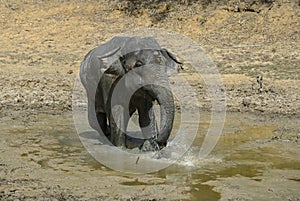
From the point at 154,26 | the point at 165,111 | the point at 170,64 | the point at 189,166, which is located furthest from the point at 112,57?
the point at 154,26

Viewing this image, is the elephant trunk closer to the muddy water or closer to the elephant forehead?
the muddy water

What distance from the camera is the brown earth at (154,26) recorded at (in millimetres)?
13727

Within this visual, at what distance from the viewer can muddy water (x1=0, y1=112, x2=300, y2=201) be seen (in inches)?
281

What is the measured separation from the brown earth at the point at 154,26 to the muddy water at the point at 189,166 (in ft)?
5.22

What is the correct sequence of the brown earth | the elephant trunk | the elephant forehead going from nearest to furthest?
the elephant trunk, the elephant forehead, the brown earth

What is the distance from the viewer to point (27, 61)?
59.5 ft

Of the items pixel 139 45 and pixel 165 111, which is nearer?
pixel 165 111

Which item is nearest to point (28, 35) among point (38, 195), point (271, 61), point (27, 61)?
point (27, 61)

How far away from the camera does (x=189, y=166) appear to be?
27.5 ft

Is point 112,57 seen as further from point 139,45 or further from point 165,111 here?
point 165,111

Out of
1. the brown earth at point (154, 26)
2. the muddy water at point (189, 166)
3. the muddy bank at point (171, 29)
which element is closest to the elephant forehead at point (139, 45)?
the muddy water at point (189, 166)

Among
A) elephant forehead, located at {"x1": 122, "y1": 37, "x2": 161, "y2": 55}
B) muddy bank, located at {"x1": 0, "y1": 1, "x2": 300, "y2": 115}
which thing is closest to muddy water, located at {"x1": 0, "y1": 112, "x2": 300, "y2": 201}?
elephant forehead, located at {"x1": 122, "y1": 37, "x2": 161, "y2": 55}

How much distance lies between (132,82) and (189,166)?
1.47 metres

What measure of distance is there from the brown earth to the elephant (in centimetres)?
312
